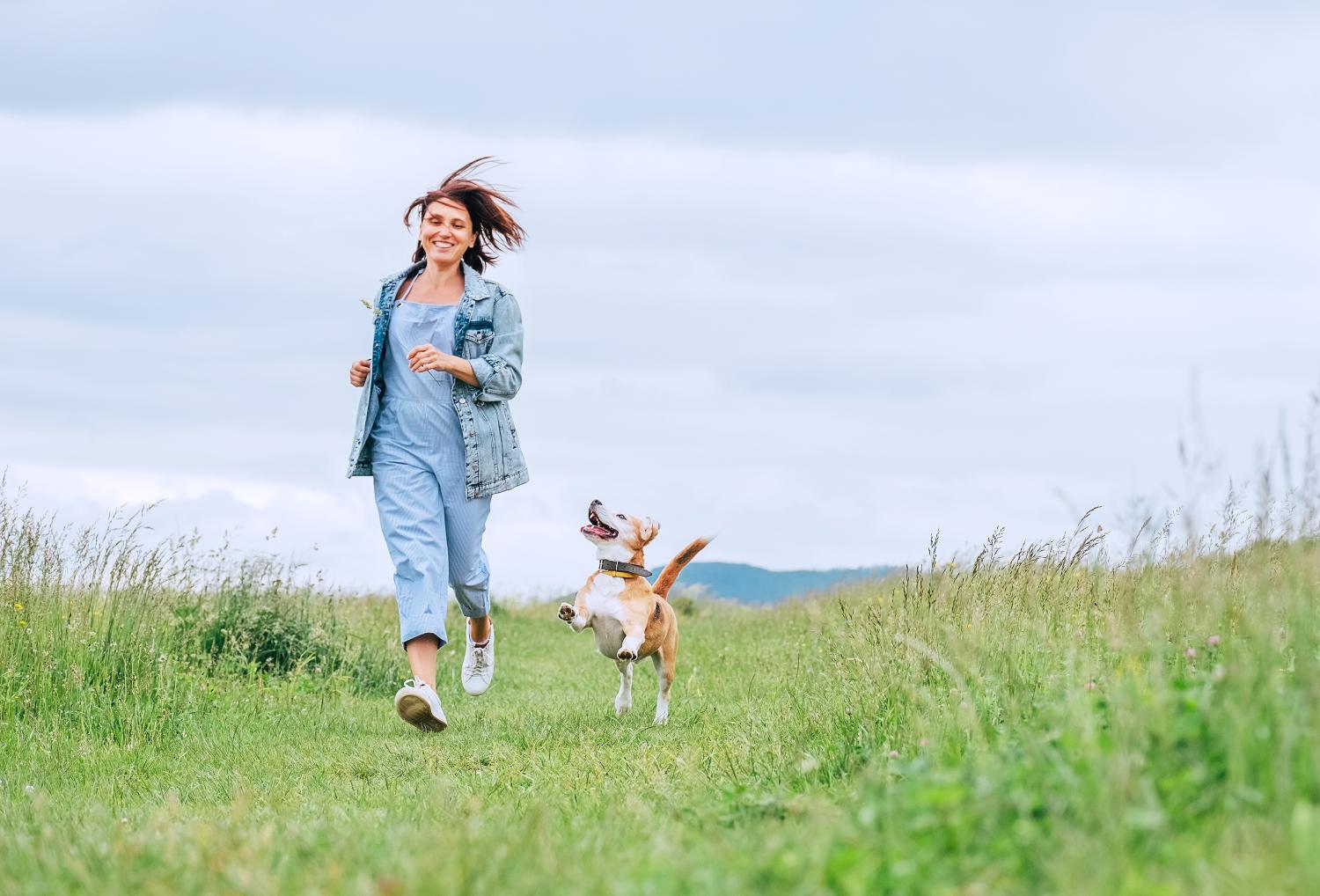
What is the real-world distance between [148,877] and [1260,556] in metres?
3.30

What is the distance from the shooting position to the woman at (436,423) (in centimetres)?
784

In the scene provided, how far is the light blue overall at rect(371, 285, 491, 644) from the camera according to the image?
7.84 meters

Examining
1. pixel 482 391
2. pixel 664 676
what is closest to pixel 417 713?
pixel 664 676

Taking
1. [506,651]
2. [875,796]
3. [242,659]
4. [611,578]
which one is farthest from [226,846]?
[506,651]

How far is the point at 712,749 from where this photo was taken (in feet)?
21.0

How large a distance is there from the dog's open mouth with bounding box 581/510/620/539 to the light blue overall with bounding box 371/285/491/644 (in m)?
0.69

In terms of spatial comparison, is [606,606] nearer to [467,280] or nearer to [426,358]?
[426,358]

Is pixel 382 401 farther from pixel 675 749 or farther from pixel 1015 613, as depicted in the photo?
pixel 1015 613

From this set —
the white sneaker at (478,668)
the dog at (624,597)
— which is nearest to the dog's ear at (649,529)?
the dog at (624,597)

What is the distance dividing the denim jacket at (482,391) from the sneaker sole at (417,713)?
1.22 m

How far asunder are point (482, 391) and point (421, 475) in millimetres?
600

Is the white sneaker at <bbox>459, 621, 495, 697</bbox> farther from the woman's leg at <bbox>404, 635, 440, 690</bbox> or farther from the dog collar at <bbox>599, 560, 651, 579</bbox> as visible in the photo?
the dog collar at <bbox>599, 560, 651, 579</bbox>

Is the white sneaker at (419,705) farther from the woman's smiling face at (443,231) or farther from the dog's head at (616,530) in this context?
the woman's smiling face at (443,231)

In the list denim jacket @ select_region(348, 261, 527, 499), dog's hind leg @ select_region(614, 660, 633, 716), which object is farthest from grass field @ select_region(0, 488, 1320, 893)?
denim jacket @ select_region(348, 261, 527, 499)
